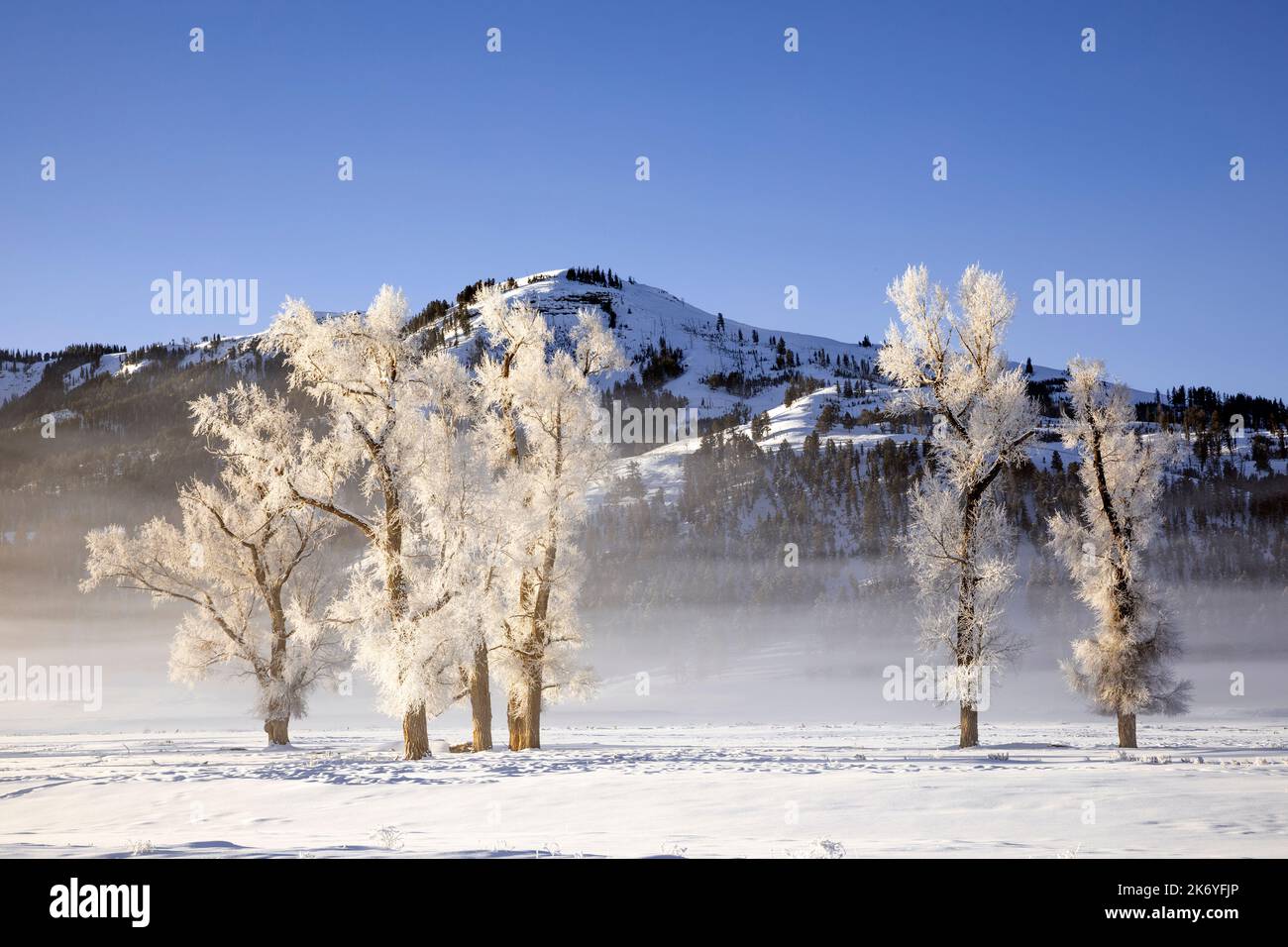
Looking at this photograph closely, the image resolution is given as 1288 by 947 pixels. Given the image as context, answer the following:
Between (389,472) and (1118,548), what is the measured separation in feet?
78.2

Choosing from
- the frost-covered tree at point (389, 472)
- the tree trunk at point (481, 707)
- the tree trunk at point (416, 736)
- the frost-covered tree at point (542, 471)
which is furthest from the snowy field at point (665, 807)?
the tree trunk at point (481, 707)

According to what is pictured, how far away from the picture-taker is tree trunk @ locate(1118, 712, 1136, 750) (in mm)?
30248

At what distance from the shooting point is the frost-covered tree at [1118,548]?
3033 cm

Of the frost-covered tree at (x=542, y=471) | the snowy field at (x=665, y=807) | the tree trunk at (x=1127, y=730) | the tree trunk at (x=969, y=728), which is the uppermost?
the frost-covered tree at (x=542, y=471)

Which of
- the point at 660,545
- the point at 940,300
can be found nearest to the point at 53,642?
the point at 660,545

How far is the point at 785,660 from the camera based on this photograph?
109688 millimetres

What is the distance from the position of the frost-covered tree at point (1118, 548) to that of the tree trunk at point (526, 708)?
18518 millimetres

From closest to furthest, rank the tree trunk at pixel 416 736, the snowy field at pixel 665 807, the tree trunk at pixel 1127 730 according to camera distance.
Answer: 1. the snowy field at pixel 665 807
2. the tree trunk at pixel 416 736
3. the tree trunk at pixel 1127 730

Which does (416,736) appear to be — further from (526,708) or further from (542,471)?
(542,471)

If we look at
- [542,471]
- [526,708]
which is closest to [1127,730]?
[526,708]

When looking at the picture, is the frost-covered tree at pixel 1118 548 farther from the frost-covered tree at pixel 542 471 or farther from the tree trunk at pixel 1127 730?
the frost-covered tree at pixel 542 471
